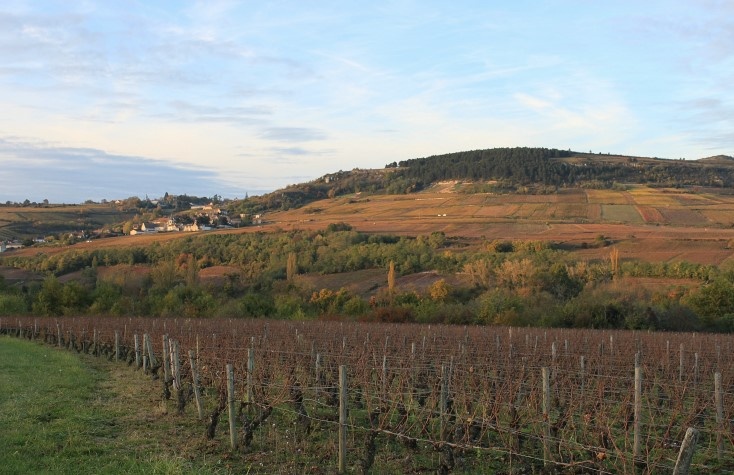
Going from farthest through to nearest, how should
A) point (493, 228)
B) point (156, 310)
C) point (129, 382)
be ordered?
1. point (493, 228)
2. point (156, 310)
3. point (129, 382)

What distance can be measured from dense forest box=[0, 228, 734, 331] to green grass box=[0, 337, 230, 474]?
28184mm

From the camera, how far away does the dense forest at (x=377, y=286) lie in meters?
39.3

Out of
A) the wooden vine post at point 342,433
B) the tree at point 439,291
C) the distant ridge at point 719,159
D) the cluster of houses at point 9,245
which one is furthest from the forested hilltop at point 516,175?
the wooden vine post at point 342,433

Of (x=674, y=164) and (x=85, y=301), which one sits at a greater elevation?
(x=674, y=164)

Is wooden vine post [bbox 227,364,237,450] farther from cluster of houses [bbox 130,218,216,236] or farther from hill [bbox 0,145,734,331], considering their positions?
cluster of houses [bbox 130,218,216,236]

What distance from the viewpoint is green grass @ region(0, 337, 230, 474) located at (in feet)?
27.6

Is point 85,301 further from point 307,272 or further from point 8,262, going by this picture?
point 8,262

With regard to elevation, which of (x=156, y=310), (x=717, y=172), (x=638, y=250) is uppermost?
(x=717, y=172)

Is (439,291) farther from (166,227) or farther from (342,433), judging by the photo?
(166,227)

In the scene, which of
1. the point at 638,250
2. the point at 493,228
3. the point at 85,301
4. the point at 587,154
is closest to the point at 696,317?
the point at 638,250

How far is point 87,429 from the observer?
10648 mm

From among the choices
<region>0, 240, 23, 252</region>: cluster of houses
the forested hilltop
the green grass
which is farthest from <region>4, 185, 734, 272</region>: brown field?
the green grass

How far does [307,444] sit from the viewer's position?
32.7 feet

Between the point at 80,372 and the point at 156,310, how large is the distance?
1319 inches
